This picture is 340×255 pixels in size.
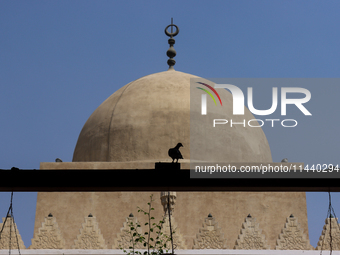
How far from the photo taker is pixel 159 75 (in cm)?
1842

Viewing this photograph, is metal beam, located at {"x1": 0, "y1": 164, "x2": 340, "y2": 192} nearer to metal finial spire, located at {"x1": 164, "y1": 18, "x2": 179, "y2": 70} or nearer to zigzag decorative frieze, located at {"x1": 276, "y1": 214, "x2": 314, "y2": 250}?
zigzag decorative frieze, located at {"x1": 276, "y1": 214, "x2": 314, "y2": 250}

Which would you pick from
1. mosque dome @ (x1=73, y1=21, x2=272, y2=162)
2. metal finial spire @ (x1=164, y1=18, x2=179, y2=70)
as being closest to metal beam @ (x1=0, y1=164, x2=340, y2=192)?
mosque dome @ (x1=73, y1=21, x2=272, y2=162)

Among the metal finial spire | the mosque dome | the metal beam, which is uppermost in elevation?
the metal finial spire

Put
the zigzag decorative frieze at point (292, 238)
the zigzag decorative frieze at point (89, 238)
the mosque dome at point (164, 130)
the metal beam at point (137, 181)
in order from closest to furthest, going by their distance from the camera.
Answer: the metal beam at point (137, 181), the zigzag decorative frieze at point (89, 238), the zigzag decorative frieze at point (292, 238), the mosque dome at point (164, 130)

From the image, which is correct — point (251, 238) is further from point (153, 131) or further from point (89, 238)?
point (153, 131)

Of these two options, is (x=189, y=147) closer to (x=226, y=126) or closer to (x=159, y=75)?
(x=226, y=126)

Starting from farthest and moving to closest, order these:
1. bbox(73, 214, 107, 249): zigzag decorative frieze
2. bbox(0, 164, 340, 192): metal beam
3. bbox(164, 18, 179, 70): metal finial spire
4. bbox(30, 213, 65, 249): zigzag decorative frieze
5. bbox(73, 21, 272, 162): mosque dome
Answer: bbox(164, 18, 179, 70): metal finial spire → bbox(73, 21, 272, 162): mosque dome → bbox(30, 213, 65, 249): zigzag decorative frieze → bbox(73, 214, 107, 249): zigzag decorative frieze → bbox(0, 164, 340, 192): metal beam

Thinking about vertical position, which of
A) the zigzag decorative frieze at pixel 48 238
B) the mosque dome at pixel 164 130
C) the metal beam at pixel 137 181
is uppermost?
the mosque dome at pixel 164 130

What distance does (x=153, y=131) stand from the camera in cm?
1614

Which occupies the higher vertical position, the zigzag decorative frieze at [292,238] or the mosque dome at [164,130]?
the mosque dome at [164,130]

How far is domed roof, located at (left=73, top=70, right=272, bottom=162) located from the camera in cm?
1594

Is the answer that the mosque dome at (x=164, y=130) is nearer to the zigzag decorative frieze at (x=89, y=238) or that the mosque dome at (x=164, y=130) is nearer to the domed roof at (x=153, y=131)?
the domed roof at (x=153, y=131)

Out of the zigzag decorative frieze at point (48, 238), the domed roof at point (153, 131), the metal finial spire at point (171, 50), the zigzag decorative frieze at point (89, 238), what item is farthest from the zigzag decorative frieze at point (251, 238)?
the metal finial spire at point (171, 50)

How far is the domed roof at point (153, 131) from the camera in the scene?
1594 centimetres
